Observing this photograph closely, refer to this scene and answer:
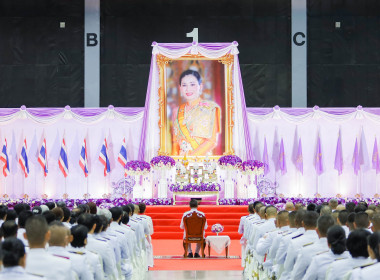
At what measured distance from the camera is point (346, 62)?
27031mm

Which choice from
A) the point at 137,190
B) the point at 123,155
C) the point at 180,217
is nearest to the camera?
the point at 180,217

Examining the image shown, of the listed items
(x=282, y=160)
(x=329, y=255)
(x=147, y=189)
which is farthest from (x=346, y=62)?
(x=329, y=255)

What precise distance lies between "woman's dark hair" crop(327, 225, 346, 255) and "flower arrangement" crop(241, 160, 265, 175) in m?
16.9

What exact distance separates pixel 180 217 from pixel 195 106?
619 cm

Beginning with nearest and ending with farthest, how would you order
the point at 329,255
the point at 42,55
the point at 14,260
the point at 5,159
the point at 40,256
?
the point at 14,260, the point at 40,256, the point at 329,255, the point at 5,159, the point at 42,55

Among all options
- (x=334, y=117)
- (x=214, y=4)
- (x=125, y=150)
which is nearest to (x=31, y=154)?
(x=125, y=150)

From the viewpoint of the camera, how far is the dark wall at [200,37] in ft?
88.8

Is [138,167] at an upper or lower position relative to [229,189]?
upper

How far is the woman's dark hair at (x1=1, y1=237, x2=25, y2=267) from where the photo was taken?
4.32 m

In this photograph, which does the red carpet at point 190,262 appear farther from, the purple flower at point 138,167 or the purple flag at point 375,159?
the purple flag at point 375,159

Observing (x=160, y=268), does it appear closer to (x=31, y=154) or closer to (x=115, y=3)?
(x=31, y=154)

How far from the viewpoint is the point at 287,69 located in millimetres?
27125

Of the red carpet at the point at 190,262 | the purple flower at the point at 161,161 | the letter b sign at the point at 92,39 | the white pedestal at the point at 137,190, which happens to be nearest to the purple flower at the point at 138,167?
the purple flower at the point at 161,161

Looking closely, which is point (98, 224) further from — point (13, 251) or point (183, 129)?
point (183, 129)
